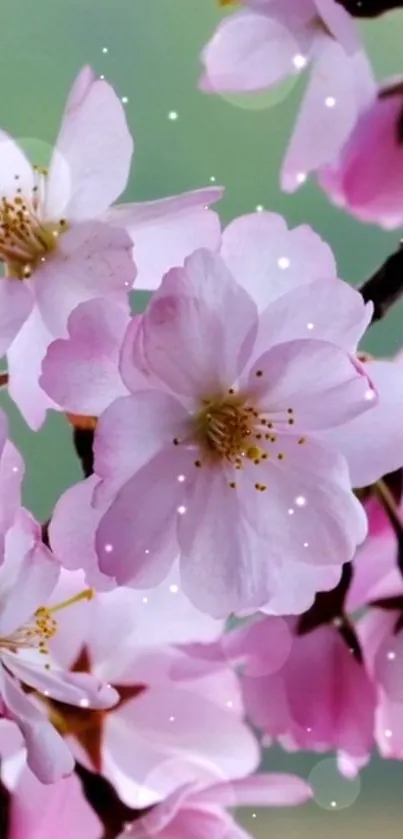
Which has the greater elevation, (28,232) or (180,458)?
(28,232)

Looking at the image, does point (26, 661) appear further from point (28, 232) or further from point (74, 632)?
point (28, 232)

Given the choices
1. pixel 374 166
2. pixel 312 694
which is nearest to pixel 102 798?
pixel 312 694

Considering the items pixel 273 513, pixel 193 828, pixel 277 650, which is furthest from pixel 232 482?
pixel 193 828

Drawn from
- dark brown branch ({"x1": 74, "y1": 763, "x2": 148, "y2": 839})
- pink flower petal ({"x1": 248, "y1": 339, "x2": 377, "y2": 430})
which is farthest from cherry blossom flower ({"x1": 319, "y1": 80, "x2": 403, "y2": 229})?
dark brown branch ({"x1": 74, "y1": 763, "x2": 148, "y2": 839})

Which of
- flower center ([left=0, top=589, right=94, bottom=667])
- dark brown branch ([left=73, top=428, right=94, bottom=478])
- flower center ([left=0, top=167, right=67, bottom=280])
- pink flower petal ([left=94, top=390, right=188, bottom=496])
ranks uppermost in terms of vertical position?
flower center ([left=0, top=167, right=67, bottom=280])

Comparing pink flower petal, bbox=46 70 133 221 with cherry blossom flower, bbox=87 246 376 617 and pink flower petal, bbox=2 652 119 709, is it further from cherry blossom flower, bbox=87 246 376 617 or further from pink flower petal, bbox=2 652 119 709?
pink flower petal, bbox=2 652 119 709

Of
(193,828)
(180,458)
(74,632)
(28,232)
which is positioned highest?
(28,232)
